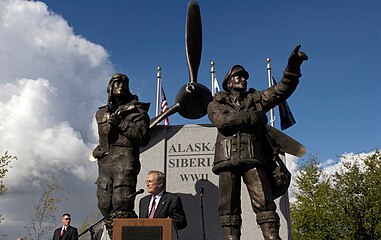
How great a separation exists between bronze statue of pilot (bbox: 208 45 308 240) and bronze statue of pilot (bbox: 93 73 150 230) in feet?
3.56

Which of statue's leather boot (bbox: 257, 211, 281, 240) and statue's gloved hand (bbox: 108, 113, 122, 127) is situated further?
statue's gloved hand (bbox: 108, 113, 122, 127)

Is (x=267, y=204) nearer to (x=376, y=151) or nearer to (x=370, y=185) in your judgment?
(x=370, y=185)

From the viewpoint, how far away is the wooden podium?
376 centimetres

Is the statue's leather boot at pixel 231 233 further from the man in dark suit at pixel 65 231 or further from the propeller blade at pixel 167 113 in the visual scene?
the propeller blade at pixel 167 113

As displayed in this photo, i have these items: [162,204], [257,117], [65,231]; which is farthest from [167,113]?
[257,117]

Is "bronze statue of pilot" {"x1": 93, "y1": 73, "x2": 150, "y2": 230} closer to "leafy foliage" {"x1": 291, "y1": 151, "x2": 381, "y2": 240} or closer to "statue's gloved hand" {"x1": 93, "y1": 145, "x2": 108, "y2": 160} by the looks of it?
"statue's gloved hand" {"x1": 93, "y1": 145, "x2": 108, "y2": 160}

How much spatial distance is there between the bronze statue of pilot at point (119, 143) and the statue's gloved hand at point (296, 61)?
1.95 metres

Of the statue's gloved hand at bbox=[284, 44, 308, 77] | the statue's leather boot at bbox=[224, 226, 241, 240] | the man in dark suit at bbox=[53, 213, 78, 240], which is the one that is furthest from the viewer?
the man in dark suit at bbox=[53, 213, 78, 240]

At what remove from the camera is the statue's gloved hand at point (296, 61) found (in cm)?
452

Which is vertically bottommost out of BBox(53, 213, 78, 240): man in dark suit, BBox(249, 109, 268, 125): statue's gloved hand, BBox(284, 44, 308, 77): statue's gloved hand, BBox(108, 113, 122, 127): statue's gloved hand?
BBox(53, 213, 78, 240): man in dark suit

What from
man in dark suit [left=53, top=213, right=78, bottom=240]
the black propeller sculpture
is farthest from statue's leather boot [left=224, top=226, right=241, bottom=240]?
the black propeller sculpture

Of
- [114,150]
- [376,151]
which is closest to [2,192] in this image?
[114,150]

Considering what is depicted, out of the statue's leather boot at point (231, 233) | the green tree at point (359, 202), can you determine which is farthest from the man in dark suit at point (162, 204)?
the green tree at point (359, 202)

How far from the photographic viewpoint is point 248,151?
459cm
